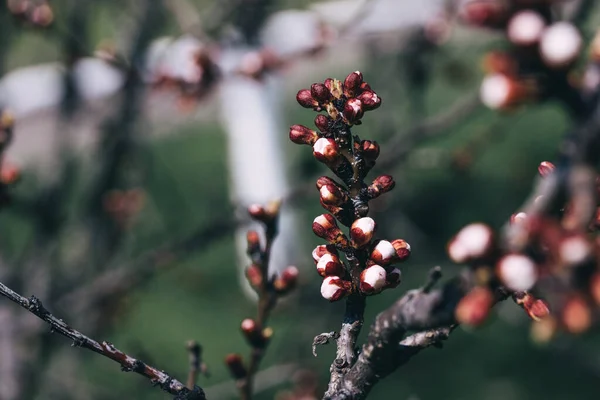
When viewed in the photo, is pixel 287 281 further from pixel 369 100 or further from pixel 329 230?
pixel 369 100

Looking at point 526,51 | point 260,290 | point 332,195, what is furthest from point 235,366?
point 526,51

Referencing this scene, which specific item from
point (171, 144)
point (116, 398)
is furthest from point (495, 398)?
point (171, 144)

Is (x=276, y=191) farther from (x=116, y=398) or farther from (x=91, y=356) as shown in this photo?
(x=116, y=398)

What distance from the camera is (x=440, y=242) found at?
504 centimetres

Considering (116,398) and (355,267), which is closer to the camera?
(355,267)

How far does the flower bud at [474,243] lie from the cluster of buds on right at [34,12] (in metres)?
1.99

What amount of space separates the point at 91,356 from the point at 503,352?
2664 mm

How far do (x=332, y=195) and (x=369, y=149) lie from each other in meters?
0.09

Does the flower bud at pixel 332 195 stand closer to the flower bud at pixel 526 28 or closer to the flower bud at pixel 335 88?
the flower bud at pixel 335 88

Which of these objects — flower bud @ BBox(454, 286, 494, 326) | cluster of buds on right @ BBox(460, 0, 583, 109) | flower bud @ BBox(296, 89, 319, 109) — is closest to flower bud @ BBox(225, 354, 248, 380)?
flower bud @ BBox(296, 89, 319, 109)

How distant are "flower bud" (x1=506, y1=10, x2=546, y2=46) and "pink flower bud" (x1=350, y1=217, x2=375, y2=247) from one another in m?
0.34

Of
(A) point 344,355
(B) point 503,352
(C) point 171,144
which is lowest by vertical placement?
(A) point 344,355

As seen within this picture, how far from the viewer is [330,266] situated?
922 millimetres

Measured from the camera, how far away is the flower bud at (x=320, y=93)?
90 cm
